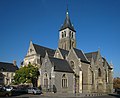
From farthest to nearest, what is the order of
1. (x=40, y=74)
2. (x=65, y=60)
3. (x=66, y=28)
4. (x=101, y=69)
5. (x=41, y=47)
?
(x=66, y=28), (x=41, y=47), (x=101, y=69), (x=65, y=60), (x=40, y=74)

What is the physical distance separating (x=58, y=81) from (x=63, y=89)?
9.27ft

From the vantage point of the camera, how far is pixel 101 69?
57.0 meters

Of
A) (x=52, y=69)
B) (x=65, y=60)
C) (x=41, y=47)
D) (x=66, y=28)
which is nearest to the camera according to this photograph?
(x=52, y=69)

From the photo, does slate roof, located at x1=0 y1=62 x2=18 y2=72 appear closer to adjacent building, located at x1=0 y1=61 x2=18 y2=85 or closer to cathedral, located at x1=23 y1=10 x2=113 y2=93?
adjacent building, located at x1=0 y1=61 x2=18 y2=85

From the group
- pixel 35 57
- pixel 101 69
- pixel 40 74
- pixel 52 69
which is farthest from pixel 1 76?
pixel 101 69

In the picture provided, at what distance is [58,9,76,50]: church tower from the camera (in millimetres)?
72669

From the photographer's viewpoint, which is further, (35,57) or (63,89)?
(35,57)

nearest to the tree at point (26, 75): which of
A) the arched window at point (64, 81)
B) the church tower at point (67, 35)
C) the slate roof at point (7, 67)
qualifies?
the arched window at point (64, 81)

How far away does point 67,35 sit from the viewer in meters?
73.2

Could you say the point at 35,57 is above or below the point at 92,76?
above

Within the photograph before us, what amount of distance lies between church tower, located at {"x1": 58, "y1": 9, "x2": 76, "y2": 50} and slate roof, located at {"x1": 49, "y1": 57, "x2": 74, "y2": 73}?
2283cm

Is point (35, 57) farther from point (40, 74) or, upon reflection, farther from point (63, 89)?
point (63, 89)

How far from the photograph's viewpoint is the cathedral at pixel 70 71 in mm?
44656

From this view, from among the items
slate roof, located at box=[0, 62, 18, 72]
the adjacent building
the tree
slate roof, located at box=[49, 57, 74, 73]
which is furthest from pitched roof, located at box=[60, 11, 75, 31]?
the tree
